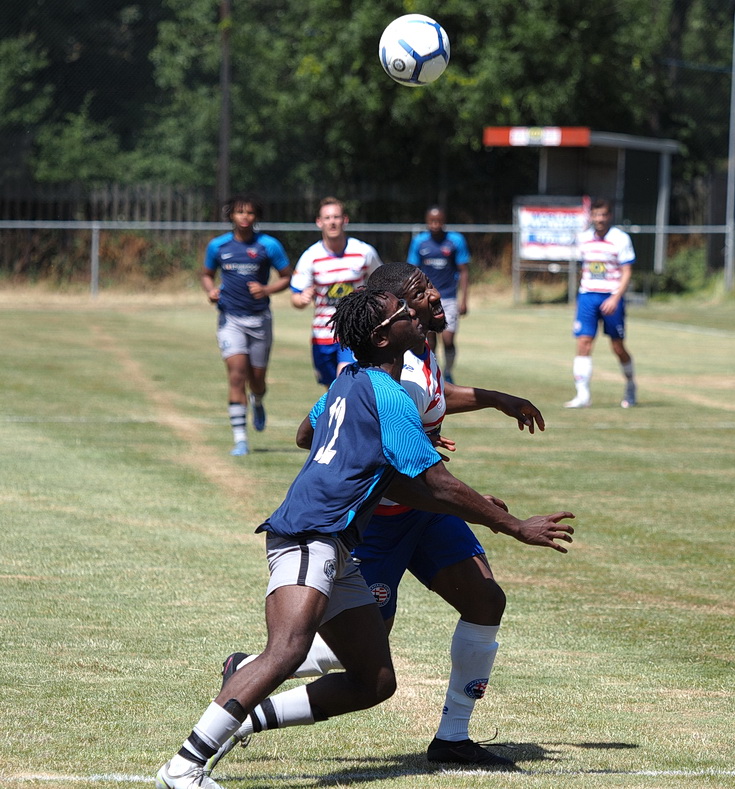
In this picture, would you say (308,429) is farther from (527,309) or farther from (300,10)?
(300,10)

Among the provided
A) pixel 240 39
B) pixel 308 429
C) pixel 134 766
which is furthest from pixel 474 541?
pixel 240 39

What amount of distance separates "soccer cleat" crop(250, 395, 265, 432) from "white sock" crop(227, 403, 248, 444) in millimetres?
955

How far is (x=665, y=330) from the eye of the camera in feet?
88.9

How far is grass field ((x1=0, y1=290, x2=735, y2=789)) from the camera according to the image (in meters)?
4.97

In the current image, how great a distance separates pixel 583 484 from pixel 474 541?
626 centimetres

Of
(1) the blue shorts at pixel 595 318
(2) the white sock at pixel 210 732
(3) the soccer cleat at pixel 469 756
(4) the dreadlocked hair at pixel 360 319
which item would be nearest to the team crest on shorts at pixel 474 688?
(3) the soccer cleat at pixel 469 756

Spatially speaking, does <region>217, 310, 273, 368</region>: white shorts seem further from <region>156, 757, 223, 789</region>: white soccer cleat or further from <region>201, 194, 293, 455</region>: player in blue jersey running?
<region>156, 757, 223, 789</region>: white soccer cleat

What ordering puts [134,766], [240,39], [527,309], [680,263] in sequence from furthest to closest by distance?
[240,39] → [680,263] → [527,309] → [134,766]

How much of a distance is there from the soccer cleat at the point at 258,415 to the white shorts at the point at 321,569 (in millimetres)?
8982

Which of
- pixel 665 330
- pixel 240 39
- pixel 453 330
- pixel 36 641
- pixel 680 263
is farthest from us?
pixel 240 39

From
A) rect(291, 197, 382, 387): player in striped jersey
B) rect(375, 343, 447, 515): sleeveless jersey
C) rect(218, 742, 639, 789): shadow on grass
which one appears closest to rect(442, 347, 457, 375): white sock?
rect(291, 197, 382, 387): player in striped jersey

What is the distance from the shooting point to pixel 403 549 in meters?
4.87

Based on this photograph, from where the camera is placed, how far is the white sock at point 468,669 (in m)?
4.92

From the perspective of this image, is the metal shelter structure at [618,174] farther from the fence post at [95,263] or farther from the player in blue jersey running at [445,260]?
the player in blue jersey running at [445,260]
